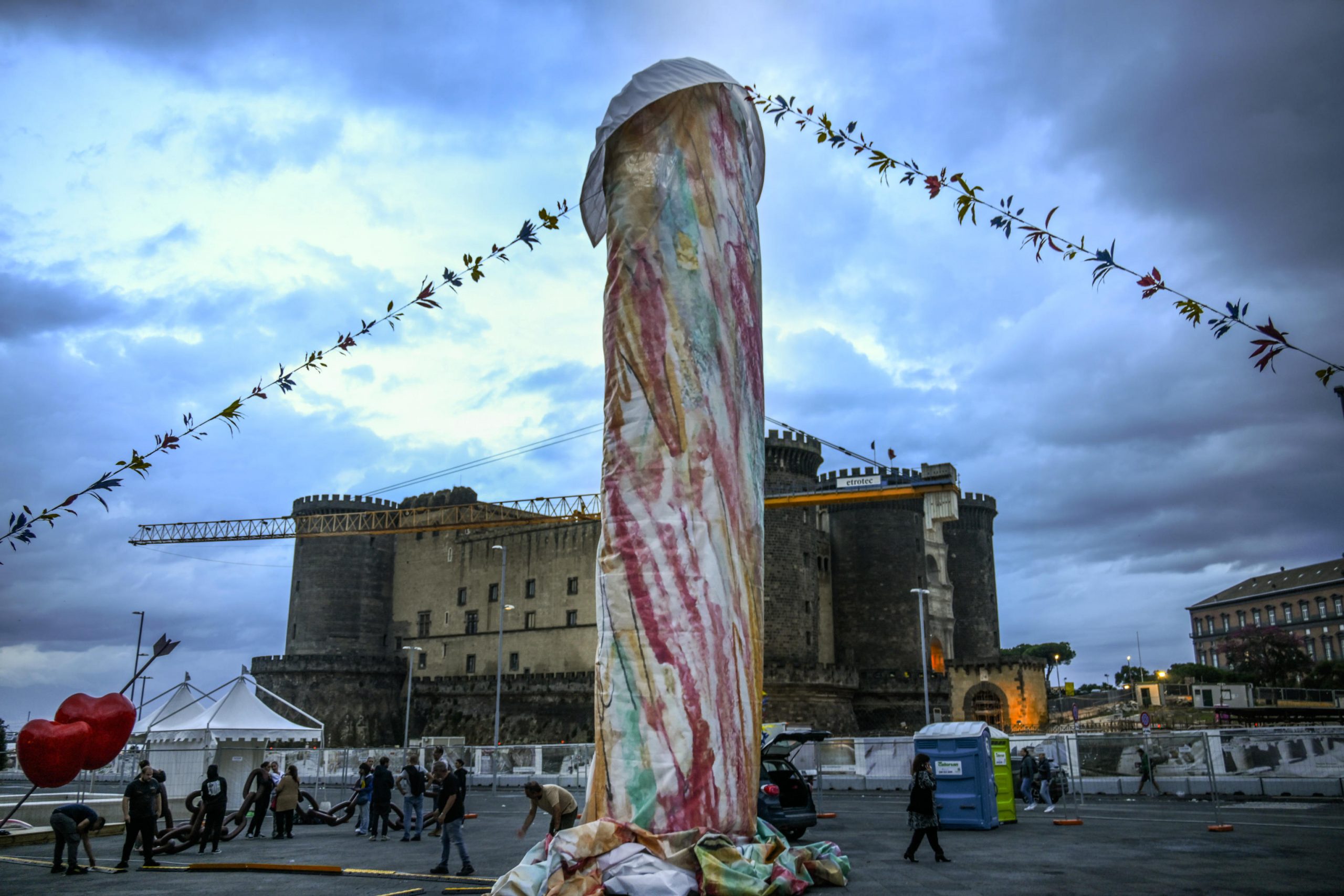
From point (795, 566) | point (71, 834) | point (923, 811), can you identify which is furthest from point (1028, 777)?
point (795, 566)

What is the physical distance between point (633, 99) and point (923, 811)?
31.6 ft

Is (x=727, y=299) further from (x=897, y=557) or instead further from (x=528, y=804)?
(x=897, y=557)

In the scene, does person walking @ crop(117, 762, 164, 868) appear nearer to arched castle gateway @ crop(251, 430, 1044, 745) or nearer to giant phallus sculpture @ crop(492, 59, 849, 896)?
giant phallus sculpture @ crop(492, 59, 849, 896)

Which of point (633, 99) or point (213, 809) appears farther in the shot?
point (213, 809)

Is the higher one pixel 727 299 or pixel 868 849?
pixel 727 299

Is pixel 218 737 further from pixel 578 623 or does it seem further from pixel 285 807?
pixel 578 623

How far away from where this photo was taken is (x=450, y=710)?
63.6 metres

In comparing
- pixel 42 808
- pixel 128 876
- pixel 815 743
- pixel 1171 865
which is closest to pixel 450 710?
pixel 815 743

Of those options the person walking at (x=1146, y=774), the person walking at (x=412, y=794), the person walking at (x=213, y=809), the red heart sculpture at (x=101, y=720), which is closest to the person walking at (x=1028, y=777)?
the person walking at (x=1146, y=774)

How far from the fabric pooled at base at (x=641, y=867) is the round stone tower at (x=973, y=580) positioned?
64552 mm

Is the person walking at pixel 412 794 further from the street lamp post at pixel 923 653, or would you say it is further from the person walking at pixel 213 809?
the street lamp post at pixel 923 653

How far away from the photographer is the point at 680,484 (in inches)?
409

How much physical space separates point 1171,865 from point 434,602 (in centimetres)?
6170

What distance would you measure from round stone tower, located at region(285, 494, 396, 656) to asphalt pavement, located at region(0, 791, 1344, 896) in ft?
158
